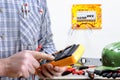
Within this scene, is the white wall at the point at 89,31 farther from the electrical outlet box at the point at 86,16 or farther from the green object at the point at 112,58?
the green object at the point at 112,58

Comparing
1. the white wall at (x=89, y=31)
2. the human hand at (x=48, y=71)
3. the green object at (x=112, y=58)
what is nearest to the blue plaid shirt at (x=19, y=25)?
the human hand at (x=48, y=71)

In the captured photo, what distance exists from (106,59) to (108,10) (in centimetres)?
52

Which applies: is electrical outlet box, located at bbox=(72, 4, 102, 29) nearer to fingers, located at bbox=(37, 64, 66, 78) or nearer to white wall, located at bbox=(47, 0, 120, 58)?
white wall, located at bbox=(47, 0, 120, 58)

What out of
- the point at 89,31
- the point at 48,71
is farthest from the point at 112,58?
the point at 89,31

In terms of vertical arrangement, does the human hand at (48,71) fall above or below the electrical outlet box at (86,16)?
below

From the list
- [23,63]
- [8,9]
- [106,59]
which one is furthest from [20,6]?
[106,59]

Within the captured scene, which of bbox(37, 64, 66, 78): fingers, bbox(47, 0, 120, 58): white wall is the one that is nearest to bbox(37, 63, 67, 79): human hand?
bbox(37, 64, 66, 78): fingers

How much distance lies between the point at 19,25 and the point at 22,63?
0.71 ft

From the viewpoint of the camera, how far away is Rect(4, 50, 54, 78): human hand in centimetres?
55

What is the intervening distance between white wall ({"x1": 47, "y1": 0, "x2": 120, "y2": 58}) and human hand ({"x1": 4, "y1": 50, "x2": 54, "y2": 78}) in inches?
34.1

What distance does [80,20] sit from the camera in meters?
1.45

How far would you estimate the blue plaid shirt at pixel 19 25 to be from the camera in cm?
72

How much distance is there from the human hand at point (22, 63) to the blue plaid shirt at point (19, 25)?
146 mm

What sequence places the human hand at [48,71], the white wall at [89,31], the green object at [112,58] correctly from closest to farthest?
the human hand at [48,71]
the green object at [112,58]
the white wall at [89,31]
